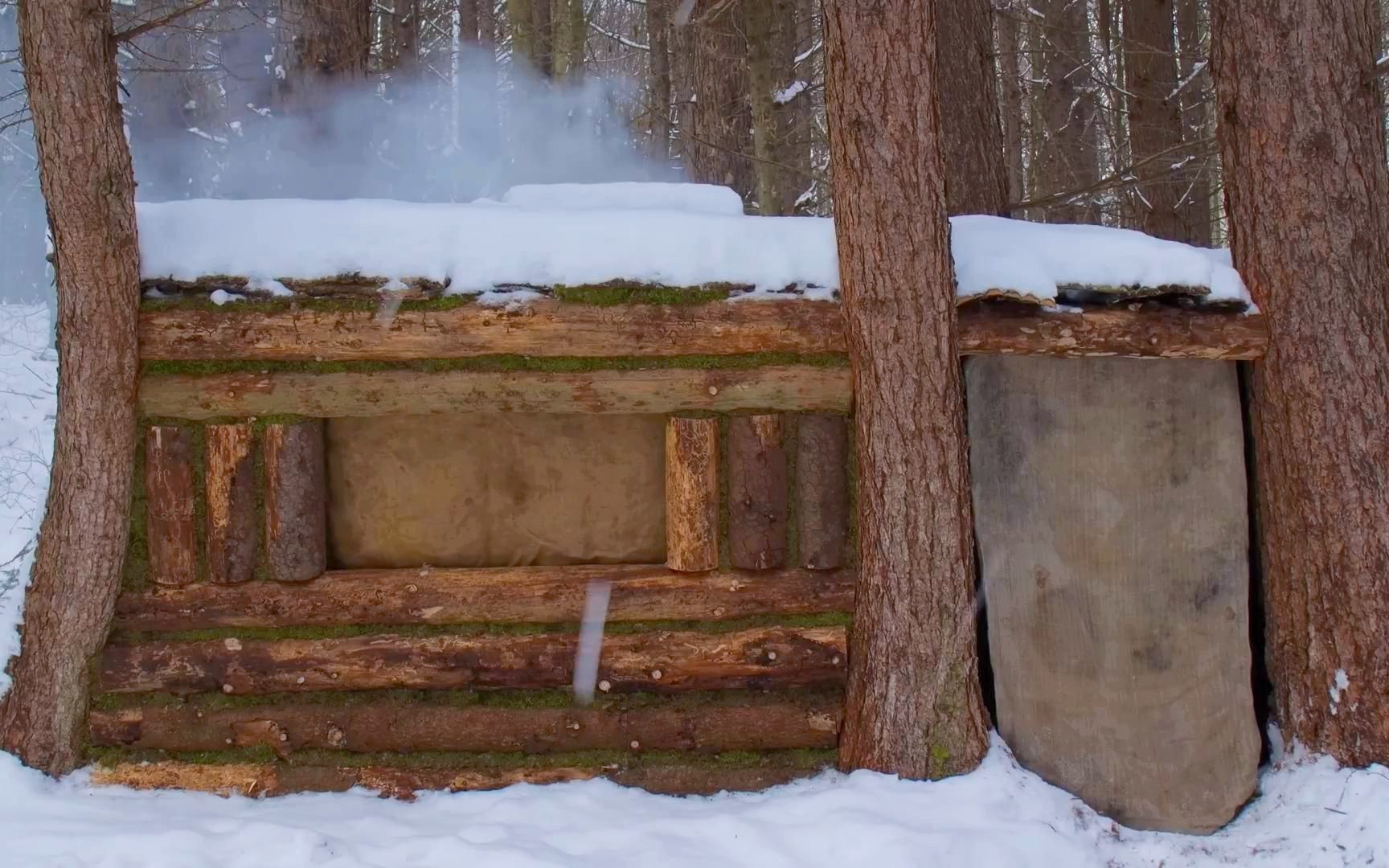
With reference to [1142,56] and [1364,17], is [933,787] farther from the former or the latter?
[1142,56]

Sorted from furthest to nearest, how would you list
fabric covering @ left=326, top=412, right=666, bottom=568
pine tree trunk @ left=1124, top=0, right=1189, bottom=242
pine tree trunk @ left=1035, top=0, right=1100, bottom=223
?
pine tree trunk @ left=1035, top=0, right=1100, bottom=223 → pine tree trunk @ left=1124, top=0, right=1189, bottom=242 → fabric covering @ left=326, top=412, right=666, bottom=568

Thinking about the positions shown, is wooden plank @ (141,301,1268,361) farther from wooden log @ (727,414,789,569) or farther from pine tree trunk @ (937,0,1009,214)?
pine tree trunk @ (937,0,1009,214)

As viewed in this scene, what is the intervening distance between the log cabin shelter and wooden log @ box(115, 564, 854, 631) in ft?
0.04

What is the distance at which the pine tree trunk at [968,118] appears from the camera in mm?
6172

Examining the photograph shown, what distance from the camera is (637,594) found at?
160 inches

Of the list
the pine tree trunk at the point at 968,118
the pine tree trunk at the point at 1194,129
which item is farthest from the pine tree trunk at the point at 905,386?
the pine tree trunk at the point at 1194,129

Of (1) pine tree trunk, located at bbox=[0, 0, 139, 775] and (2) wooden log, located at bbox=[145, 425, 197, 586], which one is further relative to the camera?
(2) wooden log, located at bbox=[145, 425, 197, 586]

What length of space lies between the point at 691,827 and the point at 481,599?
118 centimetres

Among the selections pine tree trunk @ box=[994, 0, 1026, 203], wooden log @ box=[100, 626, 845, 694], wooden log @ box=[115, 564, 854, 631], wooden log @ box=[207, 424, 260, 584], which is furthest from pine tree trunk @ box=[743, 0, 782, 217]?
wooden log @ box=[207, 424, 260, 584]

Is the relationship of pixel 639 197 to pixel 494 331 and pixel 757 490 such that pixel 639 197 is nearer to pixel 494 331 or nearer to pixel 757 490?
pixel 494 331

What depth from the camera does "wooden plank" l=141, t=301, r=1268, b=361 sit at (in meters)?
3.89

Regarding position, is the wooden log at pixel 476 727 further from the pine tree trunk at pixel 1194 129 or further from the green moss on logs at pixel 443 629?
the pine tree trunk at pixel 1194 129

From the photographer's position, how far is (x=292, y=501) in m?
3.96

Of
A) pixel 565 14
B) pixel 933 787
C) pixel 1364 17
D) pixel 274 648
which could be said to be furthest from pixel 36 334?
pixel 1364 17
